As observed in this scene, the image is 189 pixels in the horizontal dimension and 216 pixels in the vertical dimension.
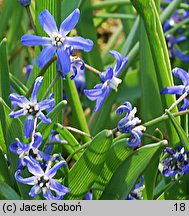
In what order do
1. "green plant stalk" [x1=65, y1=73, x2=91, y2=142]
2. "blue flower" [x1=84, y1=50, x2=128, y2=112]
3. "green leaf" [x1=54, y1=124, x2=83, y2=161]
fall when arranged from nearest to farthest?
1. "blue flower" [x1=84, y1=50, x2=128, y2=112]
2. "green leaf" [x1=54, y1=124, x2=83, y2=161]
3. "green plant stalk" [x1=65, y1=73, x2=91, y2=142]

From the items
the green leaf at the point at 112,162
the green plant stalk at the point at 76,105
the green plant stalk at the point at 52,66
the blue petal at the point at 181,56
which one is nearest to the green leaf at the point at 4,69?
the green plant stalk at the point at 52,66

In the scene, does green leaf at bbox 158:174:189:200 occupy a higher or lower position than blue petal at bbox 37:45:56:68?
lower

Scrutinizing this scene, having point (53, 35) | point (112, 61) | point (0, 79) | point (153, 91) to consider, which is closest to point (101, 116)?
point (153, 91)

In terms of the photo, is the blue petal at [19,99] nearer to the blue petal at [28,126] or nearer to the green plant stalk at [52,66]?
the blue petal at [28,126]

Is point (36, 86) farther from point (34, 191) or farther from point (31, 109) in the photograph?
point (34, 191)

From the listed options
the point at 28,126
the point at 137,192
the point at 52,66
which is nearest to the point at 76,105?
the point at 52,66

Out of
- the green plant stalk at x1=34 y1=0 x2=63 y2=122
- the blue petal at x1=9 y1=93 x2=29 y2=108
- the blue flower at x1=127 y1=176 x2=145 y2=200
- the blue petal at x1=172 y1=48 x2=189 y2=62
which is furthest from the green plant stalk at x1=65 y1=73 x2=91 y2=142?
the blue petal at x1=172 y1=48 x2=189 y2=62

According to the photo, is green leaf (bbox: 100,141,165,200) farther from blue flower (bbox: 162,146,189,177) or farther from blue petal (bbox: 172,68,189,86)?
blue petal (bbox: 172,68,189,86)
